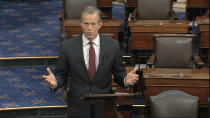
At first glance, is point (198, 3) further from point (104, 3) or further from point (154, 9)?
point (104, 3)

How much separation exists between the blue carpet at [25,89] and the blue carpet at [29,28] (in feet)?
0.44

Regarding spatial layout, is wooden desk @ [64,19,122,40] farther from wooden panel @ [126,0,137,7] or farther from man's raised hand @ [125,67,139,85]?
man's raised hand @ [125,67,139,85]

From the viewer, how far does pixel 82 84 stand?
1574 mm

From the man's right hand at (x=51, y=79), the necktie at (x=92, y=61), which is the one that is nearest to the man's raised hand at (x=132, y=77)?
the necktie at (x=92, y=61)

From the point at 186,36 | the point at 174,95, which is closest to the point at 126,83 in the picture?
the point at 174,95

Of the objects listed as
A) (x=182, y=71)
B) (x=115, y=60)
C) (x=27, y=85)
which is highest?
(x=115, y=60)

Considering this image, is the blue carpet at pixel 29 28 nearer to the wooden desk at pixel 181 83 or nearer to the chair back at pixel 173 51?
the chair back at pixel 173 51

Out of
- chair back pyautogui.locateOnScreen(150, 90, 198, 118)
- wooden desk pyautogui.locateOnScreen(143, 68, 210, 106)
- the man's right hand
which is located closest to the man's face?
the man's right hand

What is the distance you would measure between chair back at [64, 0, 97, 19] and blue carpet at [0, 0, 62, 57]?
0.21m

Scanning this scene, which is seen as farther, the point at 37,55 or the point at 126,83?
the point at 37,55

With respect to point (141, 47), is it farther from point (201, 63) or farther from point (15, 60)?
point (15, 60)

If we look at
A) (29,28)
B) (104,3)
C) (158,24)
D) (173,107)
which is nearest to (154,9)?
(158,24)

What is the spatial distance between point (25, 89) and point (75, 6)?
706 mm

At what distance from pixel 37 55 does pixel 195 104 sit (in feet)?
4.25
